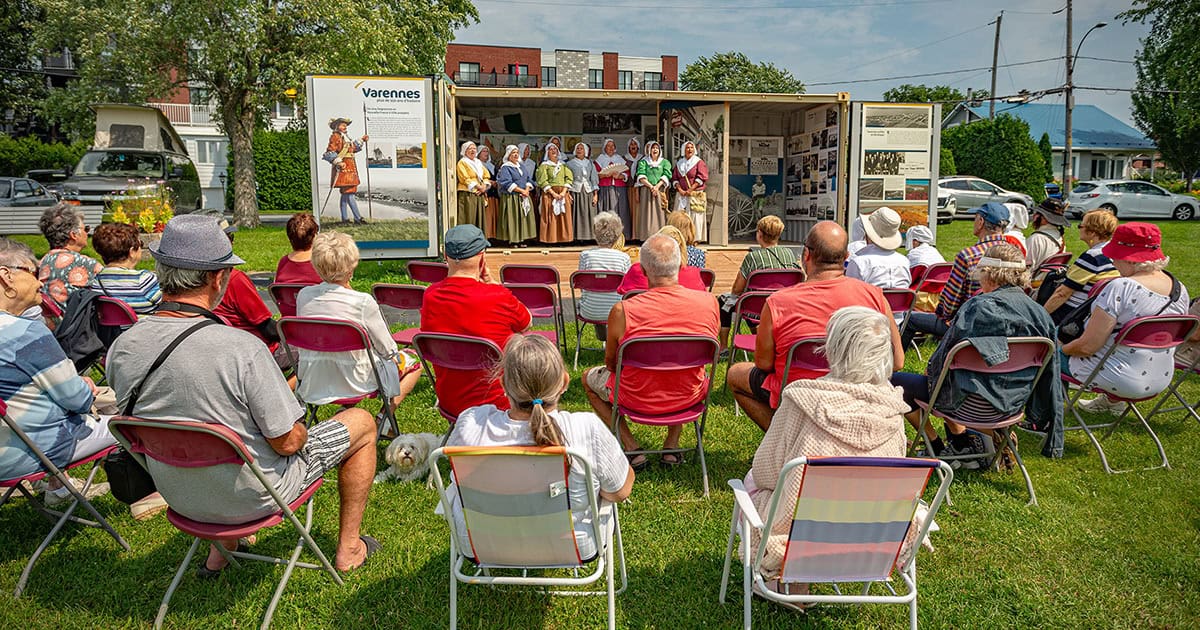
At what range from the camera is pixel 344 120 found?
362 inches

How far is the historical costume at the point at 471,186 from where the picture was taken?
11.6 meters

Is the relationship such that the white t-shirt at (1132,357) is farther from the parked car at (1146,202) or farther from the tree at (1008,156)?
the tree at (1008,156)

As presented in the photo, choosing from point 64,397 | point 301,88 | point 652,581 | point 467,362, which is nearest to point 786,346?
point 652,581

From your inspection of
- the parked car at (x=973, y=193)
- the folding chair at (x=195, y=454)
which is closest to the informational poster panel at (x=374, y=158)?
the folding chair at (x=195, y=454)

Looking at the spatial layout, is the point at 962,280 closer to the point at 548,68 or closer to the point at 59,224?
the point at 59,224

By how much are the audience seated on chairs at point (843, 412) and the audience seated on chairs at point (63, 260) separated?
4.21m

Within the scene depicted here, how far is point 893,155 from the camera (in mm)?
10750

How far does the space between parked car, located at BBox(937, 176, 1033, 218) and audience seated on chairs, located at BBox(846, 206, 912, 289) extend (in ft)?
64.8

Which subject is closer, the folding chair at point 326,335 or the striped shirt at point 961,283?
the folding chair at point 326,335

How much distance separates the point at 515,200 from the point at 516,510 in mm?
10113

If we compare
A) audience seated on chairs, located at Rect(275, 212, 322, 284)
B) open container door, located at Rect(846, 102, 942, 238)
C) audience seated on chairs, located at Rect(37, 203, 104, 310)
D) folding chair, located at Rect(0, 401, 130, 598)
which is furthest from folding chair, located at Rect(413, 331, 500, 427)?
open container door, located at Rect(846, 102, 942, 238)

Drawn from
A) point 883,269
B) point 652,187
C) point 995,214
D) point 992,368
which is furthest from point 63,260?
point 652,187

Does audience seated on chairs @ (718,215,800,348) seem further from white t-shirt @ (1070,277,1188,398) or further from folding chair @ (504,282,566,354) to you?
white t-shirt @ (1070,277,1188,398)

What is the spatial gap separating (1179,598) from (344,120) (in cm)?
908
